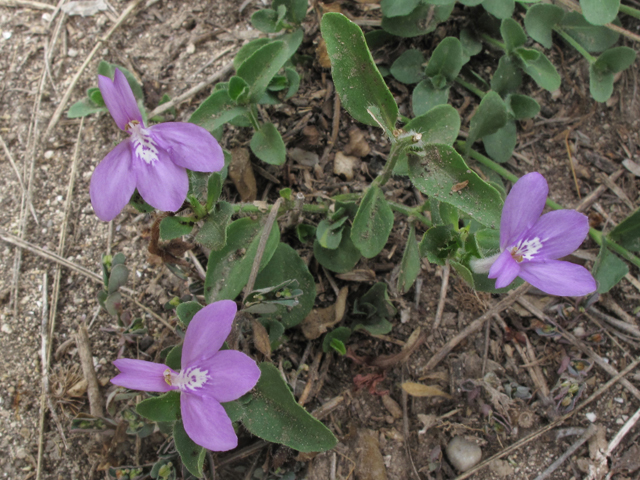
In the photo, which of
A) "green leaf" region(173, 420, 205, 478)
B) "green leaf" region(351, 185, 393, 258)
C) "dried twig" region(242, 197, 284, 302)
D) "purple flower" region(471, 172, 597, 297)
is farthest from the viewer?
"green leaf" region(351, 185, 393, 258)

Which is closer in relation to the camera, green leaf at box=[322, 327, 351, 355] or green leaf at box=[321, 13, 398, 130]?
green leaf at box=[321, 13, 398, 130]

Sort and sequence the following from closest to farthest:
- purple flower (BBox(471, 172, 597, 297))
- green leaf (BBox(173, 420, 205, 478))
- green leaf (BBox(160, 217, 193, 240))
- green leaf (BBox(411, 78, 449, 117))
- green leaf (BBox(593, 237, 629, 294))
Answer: purple flower (BBox(471, 172, 597, 297)) < green leaf (BBox(173, 420, 205, 478)) < green leaf (BBox(160, 217, 193, 240)) < green leaf (BBox(593, 237, 629, 294)) < green leaf (BBox(411, 78, 449, 117))

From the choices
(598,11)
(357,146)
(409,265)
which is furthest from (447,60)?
(409,265)

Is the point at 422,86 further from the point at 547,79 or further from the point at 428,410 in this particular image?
the point at 428,410

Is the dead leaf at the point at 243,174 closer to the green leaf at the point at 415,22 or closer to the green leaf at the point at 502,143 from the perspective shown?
the green leaf at the point at 415,22

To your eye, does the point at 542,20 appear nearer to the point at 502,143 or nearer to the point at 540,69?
the point at 540,69

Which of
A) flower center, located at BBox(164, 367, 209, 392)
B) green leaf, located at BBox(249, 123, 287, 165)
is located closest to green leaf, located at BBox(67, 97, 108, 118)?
green leaf, located at BBox(249, 123, 287, 165)

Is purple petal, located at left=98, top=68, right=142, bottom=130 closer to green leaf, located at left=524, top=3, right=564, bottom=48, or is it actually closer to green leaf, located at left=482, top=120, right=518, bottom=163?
green leaf, located at left=482, top=120, right=518, bottom=163
